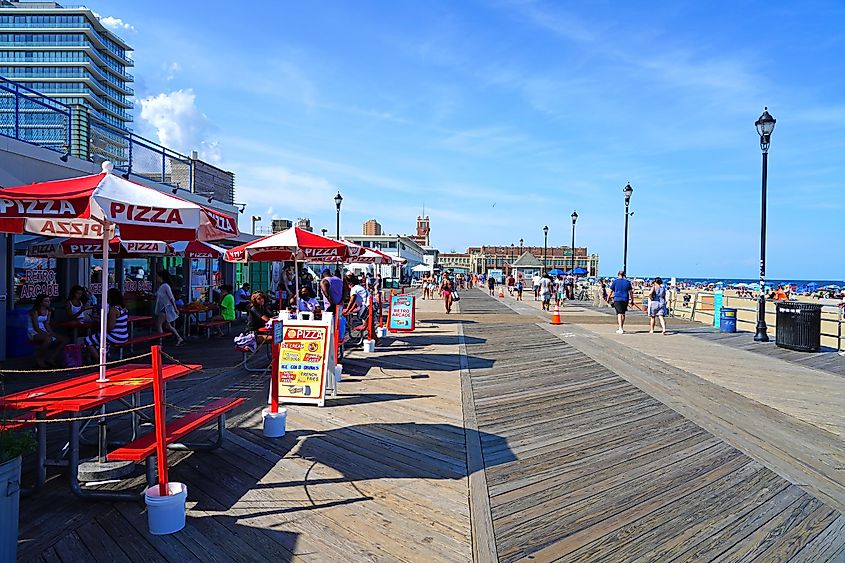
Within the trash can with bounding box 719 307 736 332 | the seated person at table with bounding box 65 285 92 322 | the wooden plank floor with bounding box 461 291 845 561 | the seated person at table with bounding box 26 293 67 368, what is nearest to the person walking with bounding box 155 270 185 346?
the seated person at table with bounding box 65 285 92 322

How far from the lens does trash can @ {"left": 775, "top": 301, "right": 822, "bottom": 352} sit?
1318 centimetres

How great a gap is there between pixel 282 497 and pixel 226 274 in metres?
17.4

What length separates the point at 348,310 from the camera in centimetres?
1209

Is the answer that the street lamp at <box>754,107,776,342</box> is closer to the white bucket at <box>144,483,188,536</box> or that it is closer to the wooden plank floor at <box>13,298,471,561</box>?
the wooden plank floor at <box>13,298,471,561</box>

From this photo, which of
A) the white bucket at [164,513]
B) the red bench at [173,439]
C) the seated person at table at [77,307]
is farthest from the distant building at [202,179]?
the white bucket at [164,513]

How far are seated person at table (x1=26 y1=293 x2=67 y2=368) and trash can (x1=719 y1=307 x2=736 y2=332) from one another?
17.4 m

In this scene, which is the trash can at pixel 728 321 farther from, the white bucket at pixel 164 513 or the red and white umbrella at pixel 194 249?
the white bucket at pixel 164 513

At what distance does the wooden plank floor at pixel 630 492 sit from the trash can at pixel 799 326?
7.45 m

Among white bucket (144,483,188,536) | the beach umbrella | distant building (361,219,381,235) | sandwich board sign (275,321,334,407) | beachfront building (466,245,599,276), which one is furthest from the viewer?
beachfront building (466,245,599,276)

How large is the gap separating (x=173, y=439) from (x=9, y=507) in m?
1.31

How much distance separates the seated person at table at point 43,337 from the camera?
945 cm

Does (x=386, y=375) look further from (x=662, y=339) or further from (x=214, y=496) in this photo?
(x=662, y=339)

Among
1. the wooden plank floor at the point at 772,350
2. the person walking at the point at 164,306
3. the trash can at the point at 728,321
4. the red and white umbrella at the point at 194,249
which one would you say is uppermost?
the red and white umbrella at the point at 194,249

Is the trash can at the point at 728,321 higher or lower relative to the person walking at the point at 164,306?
lower
